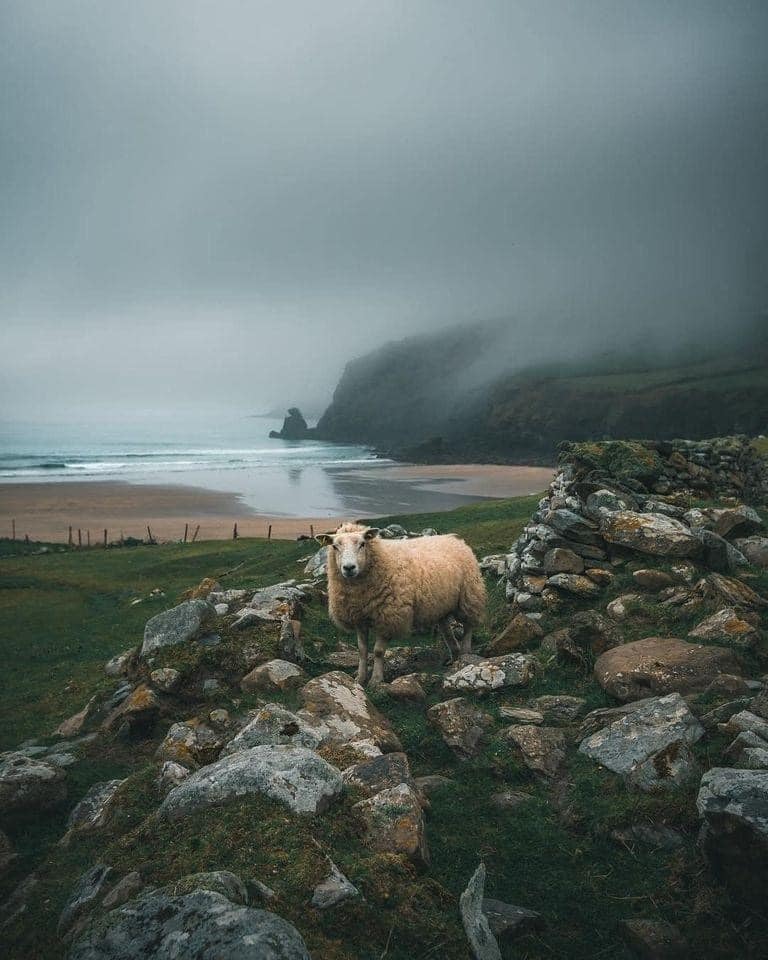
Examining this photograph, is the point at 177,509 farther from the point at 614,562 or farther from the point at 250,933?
the point at 250,933

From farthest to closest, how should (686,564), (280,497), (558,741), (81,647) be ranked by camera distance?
1. (280,497)
2. (81,647)
3. (686,564)
4. (558,741)

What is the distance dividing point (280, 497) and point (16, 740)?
206 ft

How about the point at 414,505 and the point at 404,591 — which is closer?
the point at 404,591

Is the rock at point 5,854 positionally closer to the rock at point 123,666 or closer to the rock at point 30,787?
the rock at point 30,787

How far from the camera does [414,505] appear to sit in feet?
201

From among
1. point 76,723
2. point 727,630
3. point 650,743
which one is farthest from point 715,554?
point 76,723

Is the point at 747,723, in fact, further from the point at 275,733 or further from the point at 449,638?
the point at 449,638

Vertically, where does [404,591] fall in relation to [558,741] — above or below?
above

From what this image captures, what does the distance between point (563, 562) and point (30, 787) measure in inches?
423

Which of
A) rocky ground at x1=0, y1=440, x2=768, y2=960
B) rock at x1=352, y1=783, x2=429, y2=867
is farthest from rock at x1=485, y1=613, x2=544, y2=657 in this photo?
rock at x1=352, y1=783, x2=429, y2=867

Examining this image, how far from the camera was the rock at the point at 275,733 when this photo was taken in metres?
7.27

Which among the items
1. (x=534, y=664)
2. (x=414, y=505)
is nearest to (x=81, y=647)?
(x=534, y=664)

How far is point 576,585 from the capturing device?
39.2 feet

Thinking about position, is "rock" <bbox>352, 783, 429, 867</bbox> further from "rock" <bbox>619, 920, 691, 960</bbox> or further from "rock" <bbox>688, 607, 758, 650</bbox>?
"rock" <bbox>688, 607, 758, 650</bbox>
